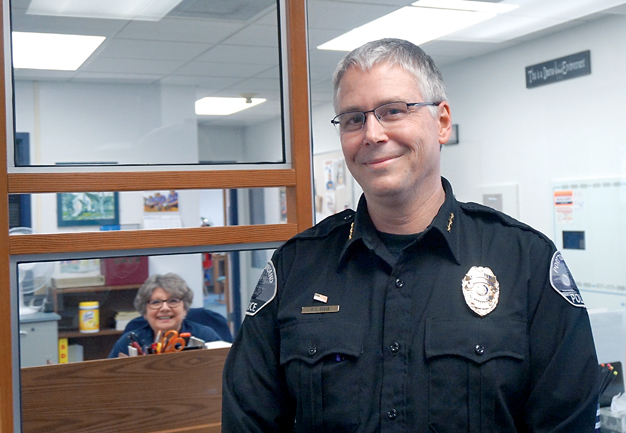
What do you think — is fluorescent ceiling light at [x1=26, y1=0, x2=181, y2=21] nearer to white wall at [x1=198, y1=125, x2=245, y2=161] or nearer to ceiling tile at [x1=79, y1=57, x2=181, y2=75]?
ceiling tile at [x1=79, y1=57, x2=181, y2=75]

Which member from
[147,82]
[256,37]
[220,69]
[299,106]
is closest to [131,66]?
[147,82]

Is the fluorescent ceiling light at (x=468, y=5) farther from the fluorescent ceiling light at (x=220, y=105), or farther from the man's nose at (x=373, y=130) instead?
the man's nose at (x=373, y=130)

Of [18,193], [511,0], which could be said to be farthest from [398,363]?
[511,0]

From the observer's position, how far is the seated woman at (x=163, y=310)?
6.78ft

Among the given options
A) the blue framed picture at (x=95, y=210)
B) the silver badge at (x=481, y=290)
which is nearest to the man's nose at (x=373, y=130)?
the silver badge at (x=481, y=290)

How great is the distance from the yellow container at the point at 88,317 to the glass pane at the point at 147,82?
0.53 meters

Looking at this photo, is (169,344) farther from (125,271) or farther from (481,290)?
(481,290)

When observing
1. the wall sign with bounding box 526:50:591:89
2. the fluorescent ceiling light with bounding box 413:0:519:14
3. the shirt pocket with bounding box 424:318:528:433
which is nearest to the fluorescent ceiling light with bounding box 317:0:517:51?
the fluorescent ceiling light with bounding box 413:0:519:14

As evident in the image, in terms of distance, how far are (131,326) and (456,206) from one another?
1153 millimetres

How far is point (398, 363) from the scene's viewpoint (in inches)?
48.4

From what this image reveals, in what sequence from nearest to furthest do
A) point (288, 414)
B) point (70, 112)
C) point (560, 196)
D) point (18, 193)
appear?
point (288, 414) → point (18, 193) → point (70, 112) → point (560, 196)

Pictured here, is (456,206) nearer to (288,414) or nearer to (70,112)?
(288,414)

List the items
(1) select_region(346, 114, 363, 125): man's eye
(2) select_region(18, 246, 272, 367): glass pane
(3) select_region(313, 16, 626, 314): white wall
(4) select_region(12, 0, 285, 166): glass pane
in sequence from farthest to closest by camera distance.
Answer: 1. (3) select_region(313, 16, 626, 314): white wall
2. (2) select_region(18, 246, 272, 367): glass pane
3. (4) select_region(12, 0, 285, 166): glass pane
4. (1) select_region(346, 114, 363, 125): man's eye

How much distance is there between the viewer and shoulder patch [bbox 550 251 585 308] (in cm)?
121
